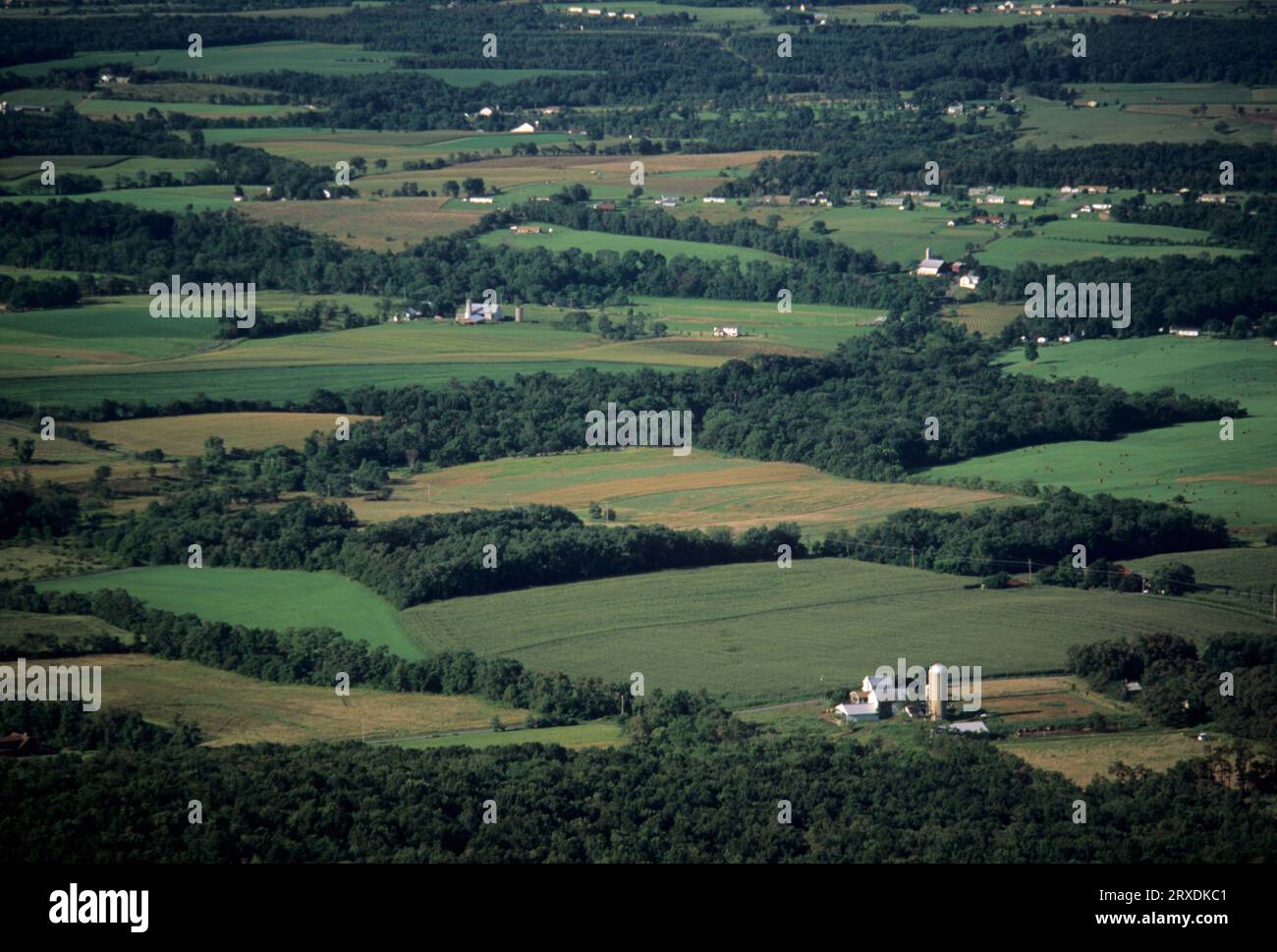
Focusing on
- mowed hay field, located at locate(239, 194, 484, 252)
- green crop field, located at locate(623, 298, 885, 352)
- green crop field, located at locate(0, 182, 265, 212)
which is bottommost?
green crop field, located at locate(623, 298, 885, 352)

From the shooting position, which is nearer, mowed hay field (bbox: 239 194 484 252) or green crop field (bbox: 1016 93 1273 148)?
mowed hay field (bbox: 239 194 484 252)

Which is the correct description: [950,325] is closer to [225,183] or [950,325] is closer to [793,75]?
[225,183]

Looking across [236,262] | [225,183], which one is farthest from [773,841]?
[225,183]

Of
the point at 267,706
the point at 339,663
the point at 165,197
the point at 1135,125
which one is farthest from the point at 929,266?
the point at 267,706

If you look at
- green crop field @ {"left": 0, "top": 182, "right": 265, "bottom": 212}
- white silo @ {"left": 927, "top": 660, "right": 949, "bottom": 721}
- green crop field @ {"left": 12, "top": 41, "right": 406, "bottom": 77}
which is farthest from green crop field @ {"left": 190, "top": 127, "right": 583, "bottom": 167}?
white silo @ {"left": 927, "top": 660, "right": 949, "bottom": 721}

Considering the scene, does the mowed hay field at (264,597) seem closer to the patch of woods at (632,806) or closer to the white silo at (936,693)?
the patch of woods at (632,806)

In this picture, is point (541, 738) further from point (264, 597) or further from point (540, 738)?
point (264, 597)

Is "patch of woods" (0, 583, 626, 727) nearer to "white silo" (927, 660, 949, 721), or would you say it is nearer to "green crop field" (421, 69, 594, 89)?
"white silo" (927, 660, 949, 721)
